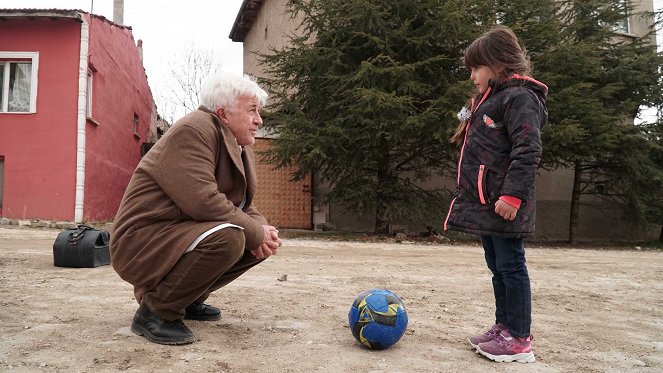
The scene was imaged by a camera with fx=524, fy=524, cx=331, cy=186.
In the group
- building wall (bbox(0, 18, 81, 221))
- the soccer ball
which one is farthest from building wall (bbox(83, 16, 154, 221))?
the soccer ball

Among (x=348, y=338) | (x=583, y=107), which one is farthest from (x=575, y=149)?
(x=348, y=338)

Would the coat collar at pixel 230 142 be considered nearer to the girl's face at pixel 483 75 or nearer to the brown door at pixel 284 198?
the girl's face at pixel 483 75

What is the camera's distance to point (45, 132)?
1256cm

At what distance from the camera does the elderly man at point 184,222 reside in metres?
2.70

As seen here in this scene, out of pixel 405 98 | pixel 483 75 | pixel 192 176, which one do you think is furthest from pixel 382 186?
pixel 192 176

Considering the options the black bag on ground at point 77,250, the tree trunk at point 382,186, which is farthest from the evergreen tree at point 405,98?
the black bag on ground at point 77,250

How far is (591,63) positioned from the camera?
13242 millimetres

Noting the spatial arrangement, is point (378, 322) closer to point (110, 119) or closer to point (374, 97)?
point (374, 97)

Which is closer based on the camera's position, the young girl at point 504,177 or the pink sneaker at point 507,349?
the young girl at point 504,177

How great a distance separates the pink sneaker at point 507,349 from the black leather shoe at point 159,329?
5.39 feet

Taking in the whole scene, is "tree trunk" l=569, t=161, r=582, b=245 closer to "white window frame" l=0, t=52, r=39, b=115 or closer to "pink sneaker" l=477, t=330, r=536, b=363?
"pink sneaker" l=477, t=330, r=536, b=363

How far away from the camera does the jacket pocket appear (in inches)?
114

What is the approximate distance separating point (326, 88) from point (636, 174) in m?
8.83

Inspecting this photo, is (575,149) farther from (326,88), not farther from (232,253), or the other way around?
(232,253)
